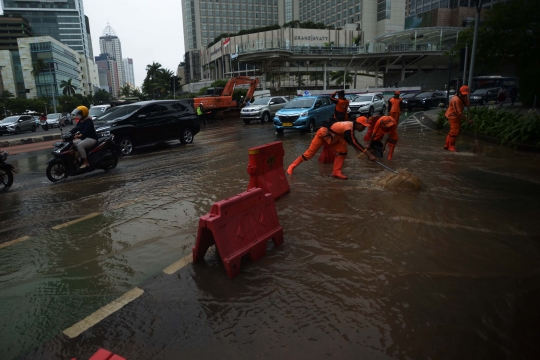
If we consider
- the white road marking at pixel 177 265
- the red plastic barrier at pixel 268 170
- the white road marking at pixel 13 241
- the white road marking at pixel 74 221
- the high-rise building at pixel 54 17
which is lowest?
the white road marking at pixel 13 241

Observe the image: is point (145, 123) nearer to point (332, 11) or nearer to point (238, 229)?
point (238, 229)

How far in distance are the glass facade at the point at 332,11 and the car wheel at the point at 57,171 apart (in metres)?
106

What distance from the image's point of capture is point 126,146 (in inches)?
479

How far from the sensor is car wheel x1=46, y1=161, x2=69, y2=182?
8.30m

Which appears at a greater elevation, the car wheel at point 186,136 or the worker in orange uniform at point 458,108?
the worker in orange uniform at point 458,108

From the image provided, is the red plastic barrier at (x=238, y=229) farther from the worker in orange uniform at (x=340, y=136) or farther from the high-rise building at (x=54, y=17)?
the high-rise building at (x=54, y=17)

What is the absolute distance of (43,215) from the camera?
5.96m

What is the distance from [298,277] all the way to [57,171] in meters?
7.05

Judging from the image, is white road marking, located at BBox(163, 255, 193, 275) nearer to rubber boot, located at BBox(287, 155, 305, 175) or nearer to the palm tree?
rubber boot, located at BBox(287, 155, 305, 175)

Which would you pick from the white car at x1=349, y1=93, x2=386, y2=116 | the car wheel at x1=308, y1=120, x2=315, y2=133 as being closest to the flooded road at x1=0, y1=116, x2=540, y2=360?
the car wheel at x1=308, y1=120, x2=315, y2=133

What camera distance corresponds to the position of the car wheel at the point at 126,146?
12.0m

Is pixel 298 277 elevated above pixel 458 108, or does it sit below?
below

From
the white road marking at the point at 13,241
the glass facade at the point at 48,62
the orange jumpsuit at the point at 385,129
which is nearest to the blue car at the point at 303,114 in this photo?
the orange jumpsuit at the point at 385,129

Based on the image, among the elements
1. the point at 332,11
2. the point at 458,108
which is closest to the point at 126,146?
the point at 458,108
